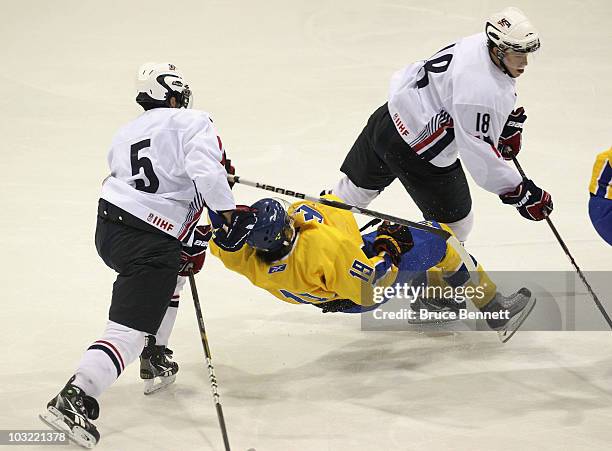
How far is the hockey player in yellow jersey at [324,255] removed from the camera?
341cm

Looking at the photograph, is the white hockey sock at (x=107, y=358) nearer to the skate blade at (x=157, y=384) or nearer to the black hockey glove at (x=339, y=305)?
the skate blade at (x=157, y=384)

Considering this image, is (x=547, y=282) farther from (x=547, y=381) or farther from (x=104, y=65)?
(x=104, y=65)

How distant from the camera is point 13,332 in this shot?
13.5ft

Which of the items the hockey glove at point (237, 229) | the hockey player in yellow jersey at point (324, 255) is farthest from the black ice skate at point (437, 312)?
the hockey glove at point (237, 229)

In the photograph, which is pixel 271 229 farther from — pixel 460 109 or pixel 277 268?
pixel 460 109

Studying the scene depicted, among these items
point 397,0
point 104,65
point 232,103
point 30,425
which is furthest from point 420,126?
point 397,0

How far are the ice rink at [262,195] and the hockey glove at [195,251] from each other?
0.44 m

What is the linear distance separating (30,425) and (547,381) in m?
1.82

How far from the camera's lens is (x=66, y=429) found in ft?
10.2

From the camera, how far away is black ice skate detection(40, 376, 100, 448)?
3.06 meters

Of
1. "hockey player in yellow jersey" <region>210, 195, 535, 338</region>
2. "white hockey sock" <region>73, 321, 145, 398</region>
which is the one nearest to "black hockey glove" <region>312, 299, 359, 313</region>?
"hockey player in yellow jersey" <region>210, 195, 535, 338</region>

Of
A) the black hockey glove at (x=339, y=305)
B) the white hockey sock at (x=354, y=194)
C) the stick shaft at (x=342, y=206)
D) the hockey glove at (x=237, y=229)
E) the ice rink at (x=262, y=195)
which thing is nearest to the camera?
the hockey glove at (x=237, y=229)

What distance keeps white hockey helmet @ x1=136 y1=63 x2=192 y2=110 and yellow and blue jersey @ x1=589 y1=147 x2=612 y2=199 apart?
1.53m

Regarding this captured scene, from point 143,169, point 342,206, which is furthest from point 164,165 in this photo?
point 342,206
